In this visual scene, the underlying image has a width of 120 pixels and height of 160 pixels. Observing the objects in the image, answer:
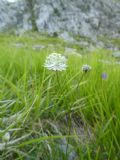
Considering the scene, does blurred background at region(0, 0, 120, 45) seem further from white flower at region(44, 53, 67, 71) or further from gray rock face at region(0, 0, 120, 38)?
white flower at region(44, 53, 67, 71)

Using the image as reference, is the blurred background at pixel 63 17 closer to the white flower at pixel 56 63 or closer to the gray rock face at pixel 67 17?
the gray rock face at pixel 67 17

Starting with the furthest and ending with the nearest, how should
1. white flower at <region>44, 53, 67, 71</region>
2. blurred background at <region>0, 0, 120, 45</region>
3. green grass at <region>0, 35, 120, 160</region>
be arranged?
blurred background at <region>0, 0, 120, 45</region>, white flower at <region>44, 53, 67, 71</region>, green grass at <region>0, 35, 120, 160</region>

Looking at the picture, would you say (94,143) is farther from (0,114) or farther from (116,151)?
(0,114)

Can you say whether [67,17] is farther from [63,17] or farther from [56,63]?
[56,63]

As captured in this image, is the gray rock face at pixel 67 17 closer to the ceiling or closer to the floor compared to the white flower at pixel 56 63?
closer to the floor

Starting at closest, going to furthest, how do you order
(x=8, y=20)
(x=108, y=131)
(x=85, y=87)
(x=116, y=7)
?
(x=108, y=131), (x=85, y=87), (x=8, y=20), (x=116, y=7)

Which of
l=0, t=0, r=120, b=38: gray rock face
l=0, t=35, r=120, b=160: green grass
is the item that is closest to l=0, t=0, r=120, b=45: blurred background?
l=0, t=0, r=120, b=38: gray rock face

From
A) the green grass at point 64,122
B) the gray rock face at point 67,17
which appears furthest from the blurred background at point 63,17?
the green grass at point 64,122

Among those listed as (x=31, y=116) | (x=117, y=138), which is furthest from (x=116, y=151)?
(x=31, y=116)
